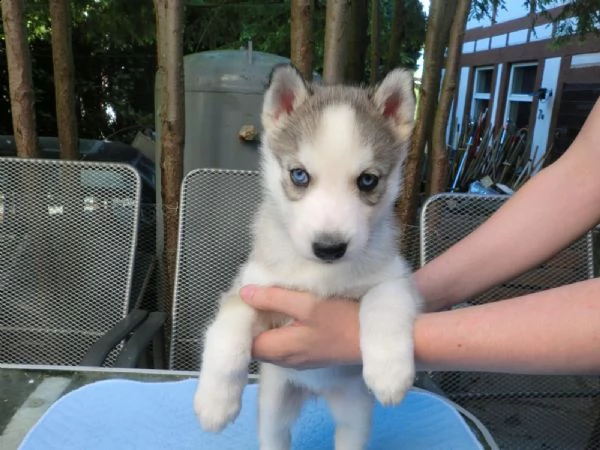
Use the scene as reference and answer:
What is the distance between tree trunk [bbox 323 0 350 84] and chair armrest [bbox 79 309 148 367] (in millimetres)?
1405

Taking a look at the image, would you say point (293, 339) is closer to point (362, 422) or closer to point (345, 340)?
point (345, 340)

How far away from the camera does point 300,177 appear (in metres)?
1.44

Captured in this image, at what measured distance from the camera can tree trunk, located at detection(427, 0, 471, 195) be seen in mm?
3041

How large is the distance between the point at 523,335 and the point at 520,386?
1.93m

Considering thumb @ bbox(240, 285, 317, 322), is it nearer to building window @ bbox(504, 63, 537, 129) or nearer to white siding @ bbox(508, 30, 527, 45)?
building window @ bbox(504, 63, 537, 129)

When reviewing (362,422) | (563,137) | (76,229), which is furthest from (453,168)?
(362,422)

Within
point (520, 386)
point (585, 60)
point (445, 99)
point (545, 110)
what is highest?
point (585, 60)

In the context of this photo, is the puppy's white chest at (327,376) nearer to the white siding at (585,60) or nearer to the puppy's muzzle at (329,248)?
the puppy's muzzle at (329,248)

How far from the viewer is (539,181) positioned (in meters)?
1.76

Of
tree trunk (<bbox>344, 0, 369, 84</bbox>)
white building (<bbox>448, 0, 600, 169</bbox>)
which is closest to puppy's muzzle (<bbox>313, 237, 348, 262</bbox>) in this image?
tree trunk (<bbox>344, 0, 369, 84</bbox>)

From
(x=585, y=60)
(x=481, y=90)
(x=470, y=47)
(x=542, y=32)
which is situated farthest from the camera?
(x=470, y=47)

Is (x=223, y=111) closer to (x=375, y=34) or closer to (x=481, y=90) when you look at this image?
(x=375, y=34)

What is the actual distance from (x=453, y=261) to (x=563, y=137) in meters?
10.1

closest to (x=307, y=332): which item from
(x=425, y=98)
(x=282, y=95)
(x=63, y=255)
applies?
(x=282, y=95)
